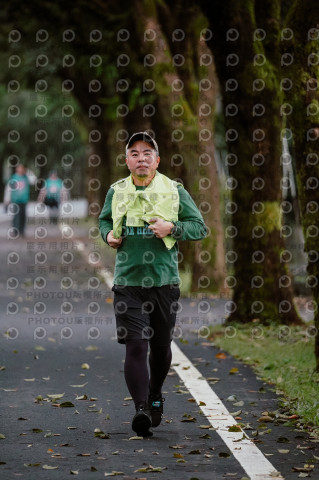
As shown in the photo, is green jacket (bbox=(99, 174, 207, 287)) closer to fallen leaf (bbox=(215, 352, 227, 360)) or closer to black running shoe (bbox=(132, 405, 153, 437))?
black running shoe (bbox=(132, 405, 153, 437))

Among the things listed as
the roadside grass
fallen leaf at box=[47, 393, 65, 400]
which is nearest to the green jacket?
the roadside grass

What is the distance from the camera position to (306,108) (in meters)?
11.5

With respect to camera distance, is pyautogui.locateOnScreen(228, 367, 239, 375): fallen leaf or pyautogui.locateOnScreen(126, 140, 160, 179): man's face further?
pyautogui.locateOnScreen(228, 367, 239, 375): fallen leaf

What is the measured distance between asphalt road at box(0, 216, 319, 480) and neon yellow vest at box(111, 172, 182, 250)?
1341 mm

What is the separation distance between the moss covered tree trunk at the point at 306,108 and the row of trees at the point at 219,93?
0.01 m

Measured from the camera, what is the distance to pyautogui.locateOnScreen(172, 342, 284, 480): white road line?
24.1 feet

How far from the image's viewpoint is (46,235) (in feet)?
132

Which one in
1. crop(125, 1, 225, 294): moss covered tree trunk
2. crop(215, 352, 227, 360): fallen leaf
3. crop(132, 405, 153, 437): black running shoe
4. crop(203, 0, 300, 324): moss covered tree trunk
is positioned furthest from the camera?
crop(125, 1, 225, 294): moss covered tree trunk

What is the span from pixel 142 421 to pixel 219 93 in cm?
1308

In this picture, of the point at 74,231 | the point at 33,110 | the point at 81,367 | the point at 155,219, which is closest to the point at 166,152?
the point at 81,367

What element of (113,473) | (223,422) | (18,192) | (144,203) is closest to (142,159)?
(144,203)

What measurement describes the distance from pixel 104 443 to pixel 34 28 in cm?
2185

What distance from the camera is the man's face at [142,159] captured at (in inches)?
332

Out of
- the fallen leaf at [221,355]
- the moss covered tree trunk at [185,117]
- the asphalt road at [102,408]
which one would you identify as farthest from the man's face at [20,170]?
the fallen leaf at [221,355]
